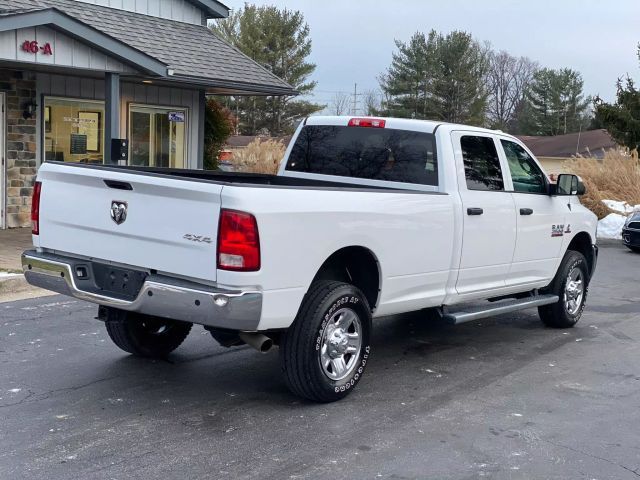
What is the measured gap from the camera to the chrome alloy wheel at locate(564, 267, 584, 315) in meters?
8.55

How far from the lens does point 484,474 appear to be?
4656 millimetres

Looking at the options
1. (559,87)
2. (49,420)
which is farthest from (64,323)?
(559,87)

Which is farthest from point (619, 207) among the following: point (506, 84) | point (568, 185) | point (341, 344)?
point (506, 84)

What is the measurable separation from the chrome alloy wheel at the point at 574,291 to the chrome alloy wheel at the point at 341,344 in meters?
3.39

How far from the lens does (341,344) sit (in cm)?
579

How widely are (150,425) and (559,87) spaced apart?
64.7 m

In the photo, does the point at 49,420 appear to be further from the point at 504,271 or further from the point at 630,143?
the point at 630,143

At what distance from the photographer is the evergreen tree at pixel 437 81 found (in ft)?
179

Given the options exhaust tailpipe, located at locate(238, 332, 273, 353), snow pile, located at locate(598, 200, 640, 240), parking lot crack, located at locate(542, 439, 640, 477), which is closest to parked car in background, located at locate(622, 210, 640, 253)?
snow pile, located at locate(598, 200, 640, 240)

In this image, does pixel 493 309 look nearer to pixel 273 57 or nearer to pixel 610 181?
pixel 610 181

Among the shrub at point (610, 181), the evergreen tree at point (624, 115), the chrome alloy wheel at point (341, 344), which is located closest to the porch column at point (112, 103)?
the chrome alloy wheel at point (341, 344)

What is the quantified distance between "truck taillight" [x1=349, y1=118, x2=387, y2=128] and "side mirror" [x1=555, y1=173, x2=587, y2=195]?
205 cm

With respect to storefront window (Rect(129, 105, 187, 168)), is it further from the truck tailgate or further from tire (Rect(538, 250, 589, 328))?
the truck tailgate

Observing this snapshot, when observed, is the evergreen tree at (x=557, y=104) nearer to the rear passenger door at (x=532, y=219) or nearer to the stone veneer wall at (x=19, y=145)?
the stone veneer wall at (x=19, y=145)
